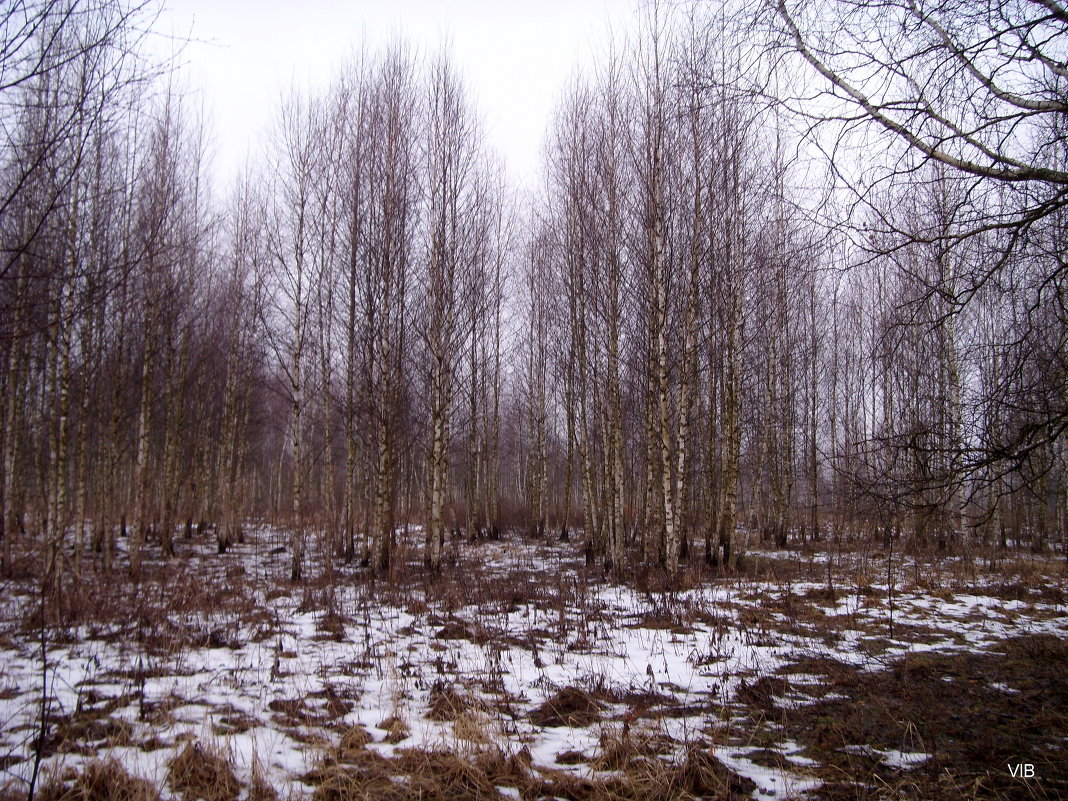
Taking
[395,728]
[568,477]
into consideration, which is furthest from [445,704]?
[568,477]

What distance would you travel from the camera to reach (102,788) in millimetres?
3135

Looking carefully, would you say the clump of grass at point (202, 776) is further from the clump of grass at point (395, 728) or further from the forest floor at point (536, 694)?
the clump of grass at point (395, 728)

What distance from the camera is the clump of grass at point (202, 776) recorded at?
3162mm

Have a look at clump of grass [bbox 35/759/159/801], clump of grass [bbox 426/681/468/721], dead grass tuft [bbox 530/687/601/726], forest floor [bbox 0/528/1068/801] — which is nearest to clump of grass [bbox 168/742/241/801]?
forest floor [bbox 0/528/1068/801]

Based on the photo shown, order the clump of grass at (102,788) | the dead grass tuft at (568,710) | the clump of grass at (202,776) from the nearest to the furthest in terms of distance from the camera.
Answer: the clump of grass at (102,788) < the clump of grass at (202,776) < the dead grass tuft at (568,710)

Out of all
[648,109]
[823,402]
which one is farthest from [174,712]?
[823,402]

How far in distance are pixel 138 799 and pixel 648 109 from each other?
468 inches

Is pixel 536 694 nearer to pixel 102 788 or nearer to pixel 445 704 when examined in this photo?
pixel 445 704

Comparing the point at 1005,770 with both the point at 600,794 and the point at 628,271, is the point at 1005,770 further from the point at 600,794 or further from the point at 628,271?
the point at 628,271

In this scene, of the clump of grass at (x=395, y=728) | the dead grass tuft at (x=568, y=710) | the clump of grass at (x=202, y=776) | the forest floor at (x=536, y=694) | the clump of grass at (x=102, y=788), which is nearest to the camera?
the clump of grass at (x=102, y=788)

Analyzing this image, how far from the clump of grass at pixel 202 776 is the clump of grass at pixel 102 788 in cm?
15

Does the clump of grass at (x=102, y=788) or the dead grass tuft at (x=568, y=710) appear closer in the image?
the clump of grass at (x=102, y=788)

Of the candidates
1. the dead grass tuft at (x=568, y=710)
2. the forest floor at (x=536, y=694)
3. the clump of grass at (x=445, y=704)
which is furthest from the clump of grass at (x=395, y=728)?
the dead grass tuft at (x=568, y=710)

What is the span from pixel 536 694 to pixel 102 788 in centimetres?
288
